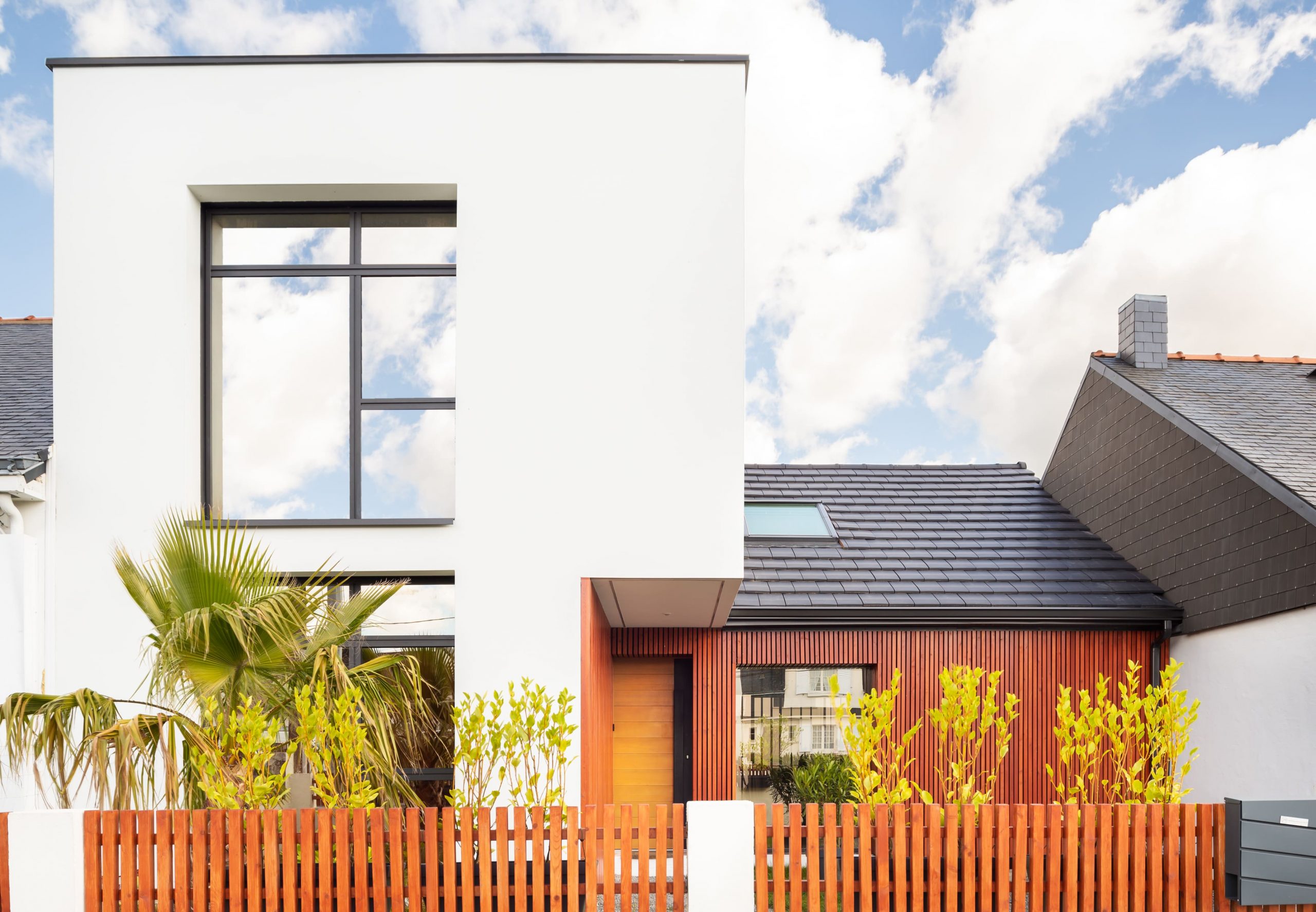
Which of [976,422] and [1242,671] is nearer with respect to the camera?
[1242,671]

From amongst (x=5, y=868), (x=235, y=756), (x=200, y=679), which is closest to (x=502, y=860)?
(x=235, y=756)

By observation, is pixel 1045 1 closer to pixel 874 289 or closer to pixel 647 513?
pixel 874 289

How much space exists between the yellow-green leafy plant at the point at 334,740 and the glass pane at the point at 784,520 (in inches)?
292

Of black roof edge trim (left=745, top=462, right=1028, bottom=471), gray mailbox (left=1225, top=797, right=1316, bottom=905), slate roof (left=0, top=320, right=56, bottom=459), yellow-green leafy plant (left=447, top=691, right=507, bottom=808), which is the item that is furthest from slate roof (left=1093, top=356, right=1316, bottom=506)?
slate roof (left=0, top=320, right=56, bottom=459)

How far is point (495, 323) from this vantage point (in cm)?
673

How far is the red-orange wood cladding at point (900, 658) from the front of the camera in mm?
11031

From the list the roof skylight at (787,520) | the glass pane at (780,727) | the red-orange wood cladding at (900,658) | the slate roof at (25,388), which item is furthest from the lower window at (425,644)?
the roof skylight at (787,520)

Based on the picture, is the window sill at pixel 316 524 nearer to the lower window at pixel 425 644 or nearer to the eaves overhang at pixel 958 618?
the lower window at pixel 425 644

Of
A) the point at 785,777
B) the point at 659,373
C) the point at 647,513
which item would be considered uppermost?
the point at 659,373

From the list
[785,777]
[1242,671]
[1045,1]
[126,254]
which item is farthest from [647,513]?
[1045,1]

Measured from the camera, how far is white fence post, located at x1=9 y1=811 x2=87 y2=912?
513 centimetres

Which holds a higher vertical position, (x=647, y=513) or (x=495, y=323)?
(x=495, y=323)

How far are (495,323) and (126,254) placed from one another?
9.22 feet

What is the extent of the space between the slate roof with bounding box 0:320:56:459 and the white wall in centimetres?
62
